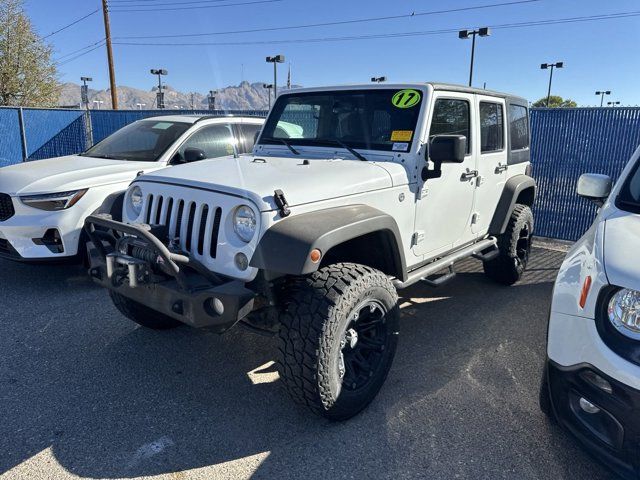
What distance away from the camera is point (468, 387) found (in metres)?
3.23

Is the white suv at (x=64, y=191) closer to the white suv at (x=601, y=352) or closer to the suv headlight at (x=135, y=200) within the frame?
the suv headlight at (x=135, y=200)

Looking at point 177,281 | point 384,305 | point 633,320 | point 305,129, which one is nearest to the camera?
point 633,320

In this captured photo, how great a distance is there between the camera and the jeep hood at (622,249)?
1987 millimetres

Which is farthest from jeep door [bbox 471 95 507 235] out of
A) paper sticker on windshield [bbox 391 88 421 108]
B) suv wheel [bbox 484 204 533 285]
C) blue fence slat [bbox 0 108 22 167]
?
blue fence slat [bbox 0 108 22 167]

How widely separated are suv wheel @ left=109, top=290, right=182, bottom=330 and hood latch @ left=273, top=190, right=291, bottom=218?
1.54 metres

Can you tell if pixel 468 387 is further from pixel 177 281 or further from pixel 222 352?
pixel 177 281

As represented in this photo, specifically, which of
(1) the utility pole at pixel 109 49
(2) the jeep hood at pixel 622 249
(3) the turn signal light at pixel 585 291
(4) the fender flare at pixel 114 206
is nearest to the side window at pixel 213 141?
(4) the fender flare at pixel 114 206

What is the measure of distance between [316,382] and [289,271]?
645mm

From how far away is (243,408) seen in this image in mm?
2969

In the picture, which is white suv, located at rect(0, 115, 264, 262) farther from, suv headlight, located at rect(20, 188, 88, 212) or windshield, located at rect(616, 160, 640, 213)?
windshield, located at rect(616, 160, 640, 213)

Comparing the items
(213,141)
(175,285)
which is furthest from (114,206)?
(213,141)

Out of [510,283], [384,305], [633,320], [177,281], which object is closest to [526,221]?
[510,283]

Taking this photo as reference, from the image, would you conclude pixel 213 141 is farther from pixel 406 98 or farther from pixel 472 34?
pixel 472 34

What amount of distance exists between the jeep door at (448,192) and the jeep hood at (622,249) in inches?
48.7
